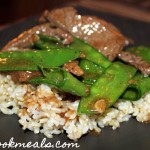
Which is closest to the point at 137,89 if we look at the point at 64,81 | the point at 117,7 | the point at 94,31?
the point at 64,81

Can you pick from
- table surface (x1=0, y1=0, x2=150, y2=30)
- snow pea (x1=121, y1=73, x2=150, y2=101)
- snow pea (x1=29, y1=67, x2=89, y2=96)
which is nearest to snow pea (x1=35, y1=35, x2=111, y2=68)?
snow pea (x1=121, y1=73, x2=150, y2=101)

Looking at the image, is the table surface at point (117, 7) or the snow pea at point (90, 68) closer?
the snow pea at point (90, 68)

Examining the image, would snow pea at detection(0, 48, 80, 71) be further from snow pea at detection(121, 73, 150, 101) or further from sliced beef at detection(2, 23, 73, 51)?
snow pea at detection(121, 73, 150, 101)

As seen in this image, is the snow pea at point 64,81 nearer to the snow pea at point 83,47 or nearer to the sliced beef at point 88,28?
the snow pea at point 83,47

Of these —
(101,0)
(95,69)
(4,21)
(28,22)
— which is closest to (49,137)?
(95,69)

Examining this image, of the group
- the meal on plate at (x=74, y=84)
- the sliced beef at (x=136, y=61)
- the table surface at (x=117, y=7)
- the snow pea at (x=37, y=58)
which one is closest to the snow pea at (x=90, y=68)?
the meal on plate at (x=74, y=84)
